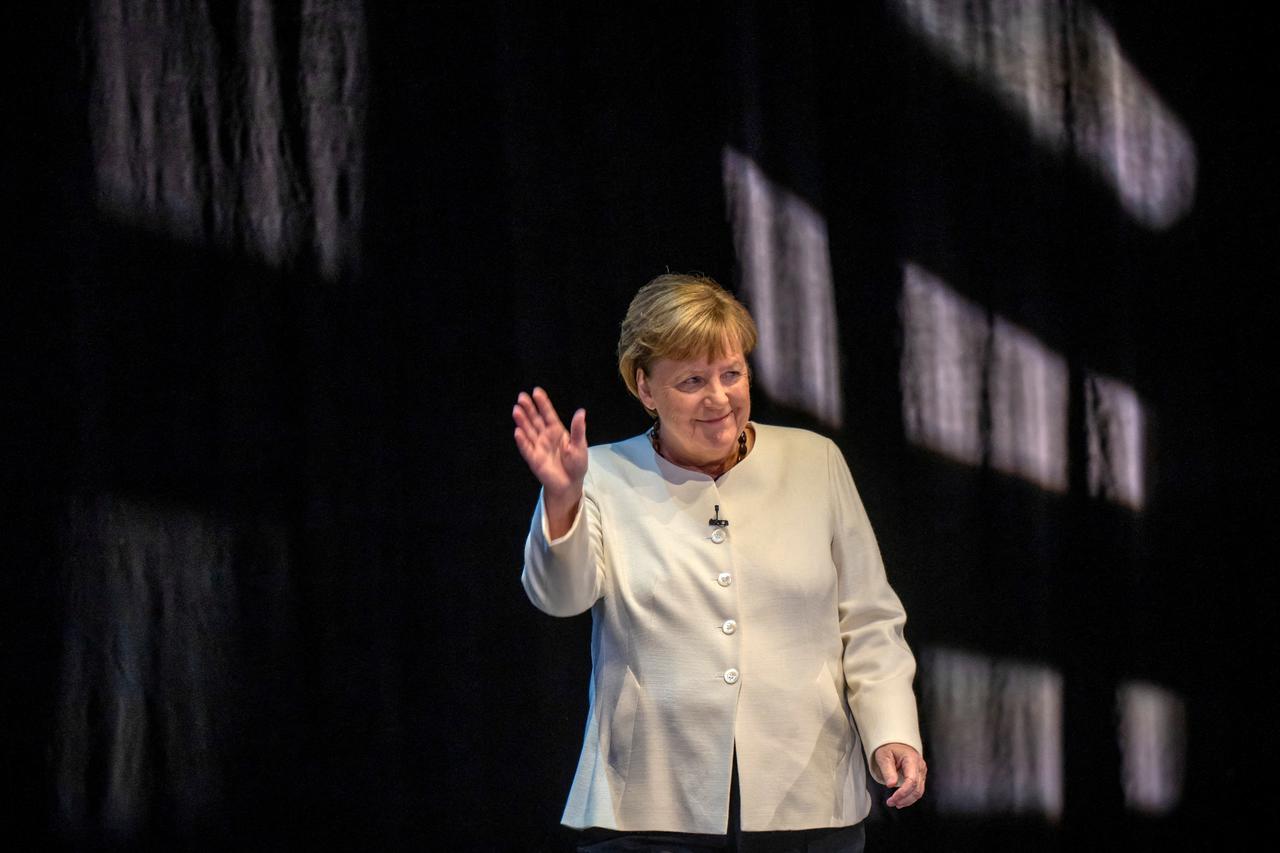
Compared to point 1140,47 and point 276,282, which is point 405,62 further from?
point 1140,47

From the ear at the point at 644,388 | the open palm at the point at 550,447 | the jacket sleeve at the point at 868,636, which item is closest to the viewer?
the open palm at the point at 550,447

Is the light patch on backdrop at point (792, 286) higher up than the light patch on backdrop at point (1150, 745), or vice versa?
the light patch on backdrop at point (792, 286)

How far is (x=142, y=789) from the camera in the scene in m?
2.49

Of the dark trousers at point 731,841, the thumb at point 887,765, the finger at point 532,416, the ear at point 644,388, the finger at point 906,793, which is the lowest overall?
the dark trousers at point 731,841

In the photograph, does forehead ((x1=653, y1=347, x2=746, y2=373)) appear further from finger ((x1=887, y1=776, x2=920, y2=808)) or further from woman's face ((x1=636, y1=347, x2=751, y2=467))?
finger ((x1=887, y1=776, x2=920, y2=808))

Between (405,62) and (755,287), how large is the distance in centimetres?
88

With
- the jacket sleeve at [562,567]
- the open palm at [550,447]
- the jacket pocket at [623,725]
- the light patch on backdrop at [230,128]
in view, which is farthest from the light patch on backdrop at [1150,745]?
the light patch on backdrop at [230,128]


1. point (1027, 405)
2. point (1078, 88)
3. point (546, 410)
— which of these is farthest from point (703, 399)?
point (1078, 88)

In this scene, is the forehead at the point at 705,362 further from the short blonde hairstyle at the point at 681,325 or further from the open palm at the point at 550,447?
the open palm at the point at 550,447

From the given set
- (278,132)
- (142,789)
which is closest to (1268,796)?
(142,789)

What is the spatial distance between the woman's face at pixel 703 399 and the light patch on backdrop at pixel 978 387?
2.56ft

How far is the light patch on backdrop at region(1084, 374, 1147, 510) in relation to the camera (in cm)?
269

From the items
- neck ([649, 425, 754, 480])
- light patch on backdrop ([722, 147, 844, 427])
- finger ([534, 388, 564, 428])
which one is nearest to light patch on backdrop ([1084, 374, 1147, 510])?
light patch on backdrop ([722, 147, 844, 427])

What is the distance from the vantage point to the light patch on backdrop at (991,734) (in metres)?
2.64
